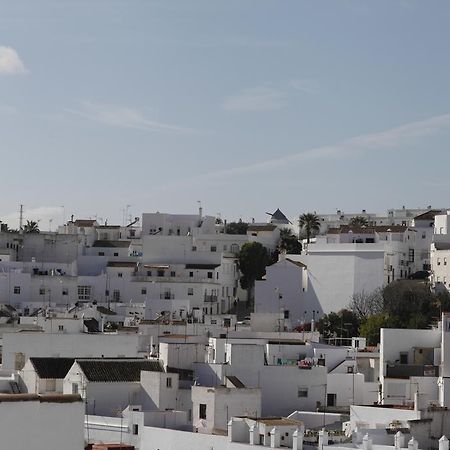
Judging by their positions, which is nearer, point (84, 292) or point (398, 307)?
point (398, 307)

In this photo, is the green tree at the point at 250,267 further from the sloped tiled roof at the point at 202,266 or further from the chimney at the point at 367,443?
the chimney at the point at 367,443

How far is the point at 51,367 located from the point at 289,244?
1559 inches

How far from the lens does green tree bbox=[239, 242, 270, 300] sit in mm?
68625

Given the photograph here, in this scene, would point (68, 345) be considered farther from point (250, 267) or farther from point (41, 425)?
point (41, 425)

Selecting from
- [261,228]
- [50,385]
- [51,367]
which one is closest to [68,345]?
[51,367]

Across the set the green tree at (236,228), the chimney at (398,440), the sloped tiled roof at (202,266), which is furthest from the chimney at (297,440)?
the green tree at (236,228)

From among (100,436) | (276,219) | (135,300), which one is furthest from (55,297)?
(100,436)

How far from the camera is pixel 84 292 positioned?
63.8 meters

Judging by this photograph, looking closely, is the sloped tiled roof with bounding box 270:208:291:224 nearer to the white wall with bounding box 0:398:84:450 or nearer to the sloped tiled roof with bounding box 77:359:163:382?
the sloped tiled roof with bounding box 77:359:163:382

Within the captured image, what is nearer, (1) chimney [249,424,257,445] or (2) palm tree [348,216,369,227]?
(1) chimney [249,424,257,445]

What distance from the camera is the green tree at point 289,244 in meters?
73.4

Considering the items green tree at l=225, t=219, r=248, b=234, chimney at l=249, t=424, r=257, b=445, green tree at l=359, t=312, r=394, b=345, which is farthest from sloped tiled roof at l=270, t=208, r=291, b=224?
chimney at l=249, t=424, r=257, b=445

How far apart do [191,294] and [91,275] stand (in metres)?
6.14

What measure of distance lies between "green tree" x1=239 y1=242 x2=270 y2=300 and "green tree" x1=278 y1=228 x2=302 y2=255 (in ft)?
12.0
